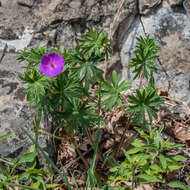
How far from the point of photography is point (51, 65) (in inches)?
56.0

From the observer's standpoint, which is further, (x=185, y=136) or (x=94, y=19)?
(x=94, y=19)

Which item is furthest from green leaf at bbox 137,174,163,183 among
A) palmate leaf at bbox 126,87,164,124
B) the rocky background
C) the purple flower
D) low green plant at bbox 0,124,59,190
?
the rocky background

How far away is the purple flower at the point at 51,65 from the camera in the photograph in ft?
4.76

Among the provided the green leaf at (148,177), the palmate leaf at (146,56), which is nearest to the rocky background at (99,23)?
the palmate leaf at (146,56)

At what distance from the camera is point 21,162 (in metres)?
1.93

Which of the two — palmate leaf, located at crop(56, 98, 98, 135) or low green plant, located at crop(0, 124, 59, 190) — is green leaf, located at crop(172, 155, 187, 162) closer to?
palmate leaf, located at crop(56, 98, 98, 135)

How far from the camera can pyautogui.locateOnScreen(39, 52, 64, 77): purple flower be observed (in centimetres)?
145

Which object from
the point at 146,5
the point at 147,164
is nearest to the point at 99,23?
the point at 146,5

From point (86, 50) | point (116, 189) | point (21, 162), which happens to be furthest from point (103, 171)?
point (86, 50)

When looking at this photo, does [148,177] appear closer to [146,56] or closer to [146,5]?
[146,56]

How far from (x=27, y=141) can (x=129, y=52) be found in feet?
5.12

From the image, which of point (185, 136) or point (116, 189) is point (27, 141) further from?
point (185, 136)

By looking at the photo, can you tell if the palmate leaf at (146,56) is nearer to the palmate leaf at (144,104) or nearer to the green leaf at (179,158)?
the palmate leaf at (144,104)

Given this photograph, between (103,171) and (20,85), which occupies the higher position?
(20,85)
